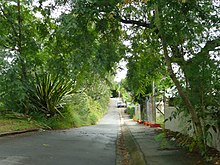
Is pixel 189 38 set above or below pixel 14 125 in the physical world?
above

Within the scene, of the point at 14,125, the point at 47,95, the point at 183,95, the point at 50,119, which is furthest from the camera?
the point at 47,95

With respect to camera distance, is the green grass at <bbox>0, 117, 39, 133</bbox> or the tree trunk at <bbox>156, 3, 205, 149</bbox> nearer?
the tree trunk at <bbox>156, 3, 205, 149</bbox>

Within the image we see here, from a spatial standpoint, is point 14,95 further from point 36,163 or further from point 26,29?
point 36,163

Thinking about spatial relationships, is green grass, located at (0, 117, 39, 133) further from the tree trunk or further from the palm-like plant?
the tree trunk

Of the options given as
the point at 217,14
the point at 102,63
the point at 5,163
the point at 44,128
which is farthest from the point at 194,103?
the point at 44,128

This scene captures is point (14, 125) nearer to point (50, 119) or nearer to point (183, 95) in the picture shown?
point (50, 119)

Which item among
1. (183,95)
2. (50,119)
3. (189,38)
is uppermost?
(189,38)

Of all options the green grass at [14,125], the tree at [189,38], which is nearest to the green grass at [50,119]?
the green grass at [14,125]

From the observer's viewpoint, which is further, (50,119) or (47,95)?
(47,95)

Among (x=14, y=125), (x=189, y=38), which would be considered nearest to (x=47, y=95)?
(x=14, y=125)

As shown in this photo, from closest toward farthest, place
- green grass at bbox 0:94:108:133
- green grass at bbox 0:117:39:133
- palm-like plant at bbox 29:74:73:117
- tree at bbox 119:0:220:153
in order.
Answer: tree at bbox 119:0:220:153 → green grass at bbox 0:117:39:133 → green grass at bbox 0:94:108:133 → palm-like plant at bbox 29:74:73:117

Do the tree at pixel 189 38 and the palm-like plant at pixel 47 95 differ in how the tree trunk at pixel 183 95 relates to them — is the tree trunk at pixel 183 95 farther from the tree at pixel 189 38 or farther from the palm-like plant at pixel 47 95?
the palm-like plant at pixel 47 95

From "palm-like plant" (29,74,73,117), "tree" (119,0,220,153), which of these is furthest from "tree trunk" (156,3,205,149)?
"palm-like plant" (29,74,73,117)

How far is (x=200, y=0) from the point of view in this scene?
686cm
